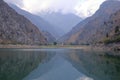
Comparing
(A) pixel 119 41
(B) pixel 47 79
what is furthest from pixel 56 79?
(A) pixel 119 41

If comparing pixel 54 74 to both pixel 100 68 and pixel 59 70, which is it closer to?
pixel 59 70

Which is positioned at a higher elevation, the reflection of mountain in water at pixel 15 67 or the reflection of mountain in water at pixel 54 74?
the reflection of mountain in water at pixel 15 67

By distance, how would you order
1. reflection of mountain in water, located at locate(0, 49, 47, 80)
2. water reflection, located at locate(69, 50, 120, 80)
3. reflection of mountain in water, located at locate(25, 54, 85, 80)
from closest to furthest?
reflection of mountain in water, located at locate(25, 54, 85, 80)
reflection of mountain in water, located at locate(0, 49, 47, 80)
water reflection, located at locate(69, 50, 120, 80)

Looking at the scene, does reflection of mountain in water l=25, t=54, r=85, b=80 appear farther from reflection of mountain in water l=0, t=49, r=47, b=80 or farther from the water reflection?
the water reflection

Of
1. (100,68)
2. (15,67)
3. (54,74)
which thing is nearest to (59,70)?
(54,74)

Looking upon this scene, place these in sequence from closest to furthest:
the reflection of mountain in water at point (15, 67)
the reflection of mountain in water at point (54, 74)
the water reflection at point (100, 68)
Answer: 1. the reflection of mountain in water at point (54, 74)
2. the reflection of mountain in water at point (15, 67)
3. the water reflection at point (100, 68)

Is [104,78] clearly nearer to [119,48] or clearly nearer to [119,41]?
[119,48]

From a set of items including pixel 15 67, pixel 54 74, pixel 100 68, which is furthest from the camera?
pixel 15 67

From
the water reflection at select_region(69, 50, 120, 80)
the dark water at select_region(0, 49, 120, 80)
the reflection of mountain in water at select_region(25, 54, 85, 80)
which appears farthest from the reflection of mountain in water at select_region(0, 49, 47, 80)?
the water reflection at select_region(69, 50, 120, 80)

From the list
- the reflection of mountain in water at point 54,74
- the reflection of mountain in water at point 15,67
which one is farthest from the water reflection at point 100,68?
the reflection of mountain in water at point 15,67

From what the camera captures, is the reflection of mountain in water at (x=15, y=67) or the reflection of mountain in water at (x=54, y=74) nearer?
the reflection of mountain in water at (x=54, y=74)

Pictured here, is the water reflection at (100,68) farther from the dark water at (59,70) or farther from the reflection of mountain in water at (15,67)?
the reflection of mountain in water at (15,67)

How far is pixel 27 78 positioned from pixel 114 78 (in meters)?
17.7

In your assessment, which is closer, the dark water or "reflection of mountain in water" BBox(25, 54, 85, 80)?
"reflection of mountain in water" BBox(25, 54, 85, 80)
